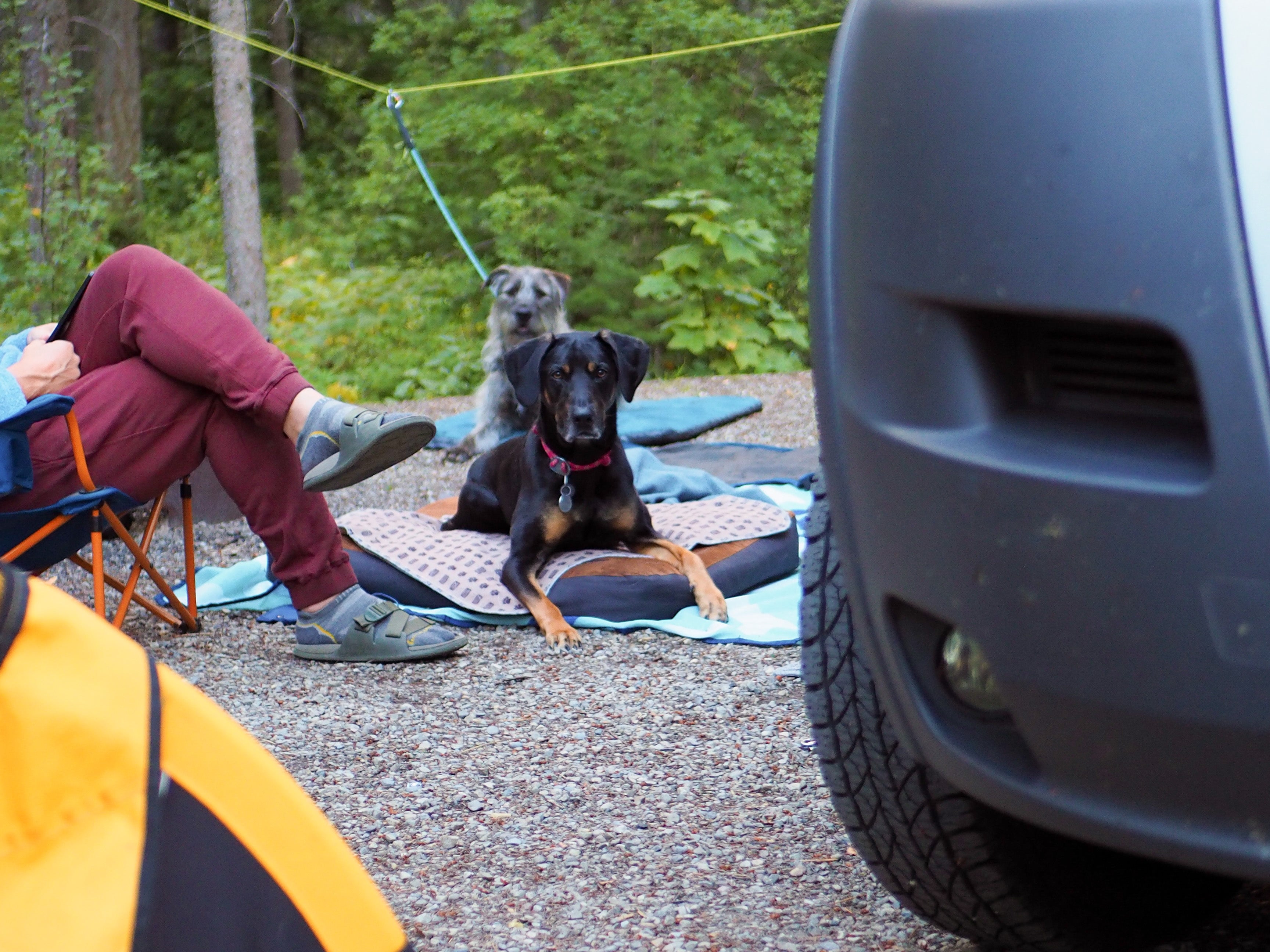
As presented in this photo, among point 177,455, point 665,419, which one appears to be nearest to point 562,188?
point 665,419

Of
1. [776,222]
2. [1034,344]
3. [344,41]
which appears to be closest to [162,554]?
[1034,344]

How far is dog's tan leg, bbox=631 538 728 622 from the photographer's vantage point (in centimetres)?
393

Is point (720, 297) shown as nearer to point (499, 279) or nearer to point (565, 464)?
point (499, 279)

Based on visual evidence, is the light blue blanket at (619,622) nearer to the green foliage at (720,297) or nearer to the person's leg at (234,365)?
the person's leg at (234,365)

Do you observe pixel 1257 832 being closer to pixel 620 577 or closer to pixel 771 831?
pixel 771 831

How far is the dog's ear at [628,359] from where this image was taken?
4.66 m

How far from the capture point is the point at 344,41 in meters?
18.2

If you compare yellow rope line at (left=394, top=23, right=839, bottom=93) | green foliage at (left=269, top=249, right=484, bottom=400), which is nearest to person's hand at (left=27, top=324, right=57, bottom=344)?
yellow rope line at (left=394, top=23, right=839, bottom=93)

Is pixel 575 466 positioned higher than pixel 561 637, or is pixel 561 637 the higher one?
pixel 575 466

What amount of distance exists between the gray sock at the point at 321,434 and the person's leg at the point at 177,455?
0.18 metres

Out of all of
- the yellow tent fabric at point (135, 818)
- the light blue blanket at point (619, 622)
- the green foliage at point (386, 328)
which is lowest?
the green foliage at point (386, 328)

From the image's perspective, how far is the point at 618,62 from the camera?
10172 millimetres

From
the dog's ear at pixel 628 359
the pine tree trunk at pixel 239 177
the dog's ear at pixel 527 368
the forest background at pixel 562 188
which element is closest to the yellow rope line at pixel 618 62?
the forest background at pixel 562 188

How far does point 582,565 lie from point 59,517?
160cm
